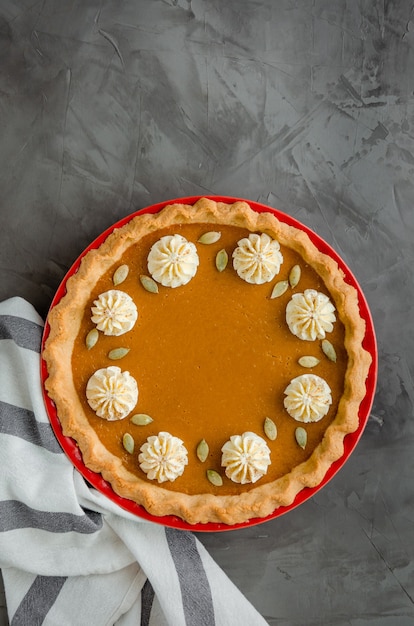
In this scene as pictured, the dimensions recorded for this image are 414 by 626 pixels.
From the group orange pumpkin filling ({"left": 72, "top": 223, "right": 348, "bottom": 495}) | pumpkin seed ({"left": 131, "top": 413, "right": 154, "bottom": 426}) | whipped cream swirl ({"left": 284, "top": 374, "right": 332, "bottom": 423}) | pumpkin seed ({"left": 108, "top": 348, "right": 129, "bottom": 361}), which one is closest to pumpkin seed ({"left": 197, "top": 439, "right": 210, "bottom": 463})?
orange pumpkin filling ({"left": 72, "top": 223, "right": 348, "bottom": 495})

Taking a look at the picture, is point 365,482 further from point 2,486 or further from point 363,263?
point 2,486

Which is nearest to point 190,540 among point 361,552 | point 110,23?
point 361,552

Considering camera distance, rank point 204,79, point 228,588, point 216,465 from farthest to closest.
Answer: point 204,79
point 228,588
point 216,465

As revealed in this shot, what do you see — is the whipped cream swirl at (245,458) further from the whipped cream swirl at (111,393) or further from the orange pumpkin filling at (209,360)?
the whipped cream swirl at (111,393)

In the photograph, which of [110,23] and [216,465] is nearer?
[216,465]

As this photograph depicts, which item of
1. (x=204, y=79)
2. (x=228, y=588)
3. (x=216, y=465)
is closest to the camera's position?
(x=216, y=465)

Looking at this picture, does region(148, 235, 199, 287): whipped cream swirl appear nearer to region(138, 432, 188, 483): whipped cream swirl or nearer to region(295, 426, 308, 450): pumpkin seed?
region(138, 432, 188, 483): whipped cream swirl
